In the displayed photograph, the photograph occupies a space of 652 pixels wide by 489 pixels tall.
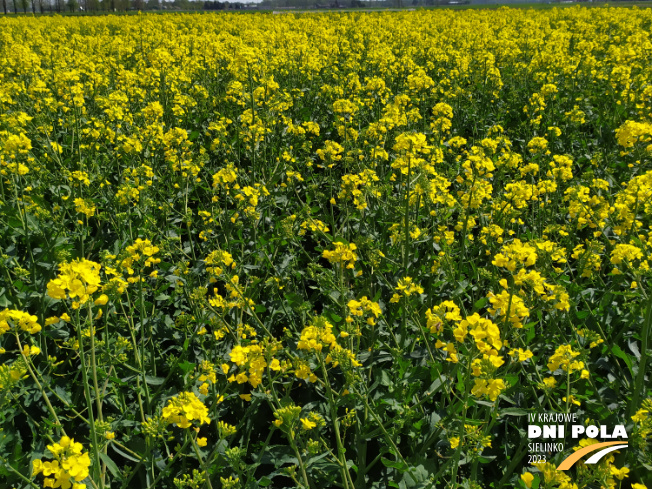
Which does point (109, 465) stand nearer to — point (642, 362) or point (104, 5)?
point (642, 362)

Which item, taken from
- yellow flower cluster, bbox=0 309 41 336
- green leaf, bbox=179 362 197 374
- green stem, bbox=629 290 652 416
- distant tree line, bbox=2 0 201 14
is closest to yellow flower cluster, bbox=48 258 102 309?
yellow flower cluster, bbox=0 309 41 336

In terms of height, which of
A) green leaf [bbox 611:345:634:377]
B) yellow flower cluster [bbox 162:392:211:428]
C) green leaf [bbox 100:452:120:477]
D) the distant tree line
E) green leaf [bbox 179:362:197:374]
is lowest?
green leaf [bbox 100:452:120:477]

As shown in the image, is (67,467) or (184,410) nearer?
(67,467)

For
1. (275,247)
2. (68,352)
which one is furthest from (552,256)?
(68,352)

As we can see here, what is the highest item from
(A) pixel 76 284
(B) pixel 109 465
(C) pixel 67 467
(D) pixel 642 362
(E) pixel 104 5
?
(E) pixel 104 5

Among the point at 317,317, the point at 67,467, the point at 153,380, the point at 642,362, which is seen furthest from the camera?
the point at 153,380

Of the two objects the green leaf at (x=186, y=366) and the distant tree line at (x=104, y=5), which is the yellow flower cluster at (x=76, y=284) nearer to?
the green leaf at (x=186, y=366)

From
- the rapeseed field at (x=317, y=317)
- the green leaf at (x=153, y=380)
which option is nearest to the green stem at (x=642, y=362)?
the rapeseed field at (x=317, y=317)

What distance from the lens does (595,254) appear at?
9.89ft

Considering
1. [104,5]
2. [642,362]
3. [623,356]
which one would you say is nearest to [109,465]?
[642,362]

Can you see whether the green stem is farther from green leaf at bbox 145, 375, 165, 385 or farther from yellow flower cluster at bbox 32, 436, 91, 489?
green leaf at bbox 145, 375, 165, 385

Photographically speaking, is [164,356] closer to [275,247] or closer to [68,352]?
[68,352]

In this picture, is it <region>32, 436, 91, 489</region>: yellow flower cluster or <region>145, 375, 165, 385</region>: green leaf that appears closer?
<region>32, 436, 91, 489</region>: yellow flower cluster

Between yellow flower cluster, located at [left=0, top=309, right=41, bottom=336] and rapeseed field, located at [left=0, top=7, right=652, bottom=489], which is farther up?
yellow flower cluster, located at [left=0, top=309, right=41, bottom=336]
